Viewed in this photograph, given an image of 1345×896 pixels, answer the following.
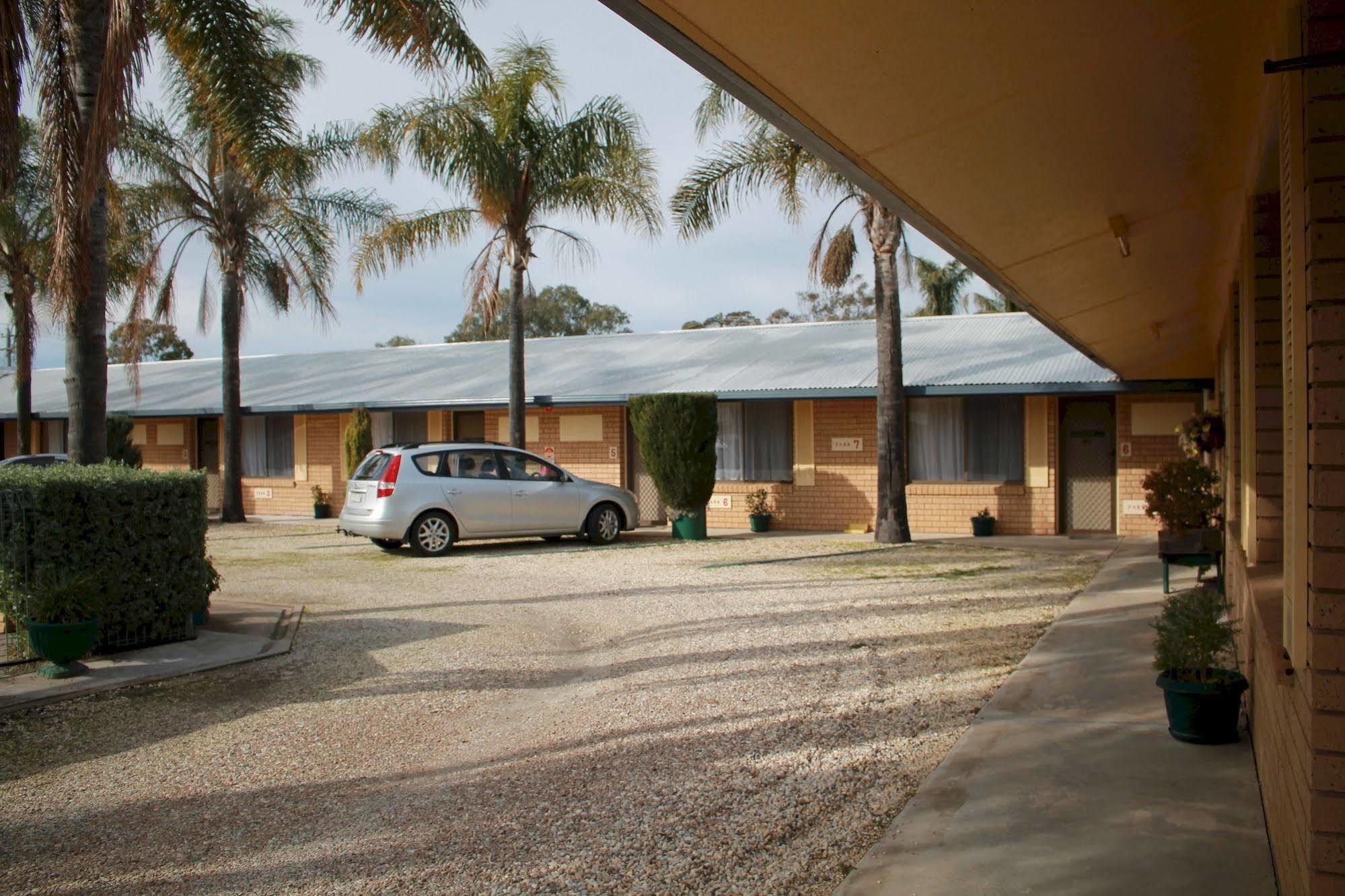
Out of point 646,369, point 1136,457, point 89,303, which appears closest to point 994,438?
point 1136,457

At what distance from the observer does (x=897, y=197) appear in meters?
4.83

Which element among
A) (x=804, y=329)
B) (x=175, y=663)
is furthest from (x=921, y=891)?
(x=804, y=329)

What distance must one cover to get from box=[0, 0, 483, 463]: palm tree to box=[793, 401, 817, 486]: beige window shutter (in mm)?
10255

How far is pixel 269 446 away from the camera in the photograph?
25.2 meters

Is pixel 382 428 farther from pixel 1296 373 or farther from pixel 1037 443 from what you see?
pixel 1296 373

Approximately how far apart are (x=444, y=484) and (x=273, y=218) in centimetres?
992

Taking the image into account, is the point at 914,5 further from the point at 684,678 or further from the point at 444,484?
the point at 444,484

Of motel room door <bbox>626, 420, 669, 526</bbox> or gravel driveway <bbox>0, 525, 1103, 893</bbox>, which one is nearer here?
gravel driveway <bbox>0, 525, 1103, 893</bbox>

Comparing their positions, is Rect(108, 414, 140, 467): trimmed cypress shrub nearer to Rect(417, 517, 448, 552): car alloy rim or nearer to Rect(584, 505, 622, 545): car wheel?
Rect(417, 517, 448, 552): car alloy rim

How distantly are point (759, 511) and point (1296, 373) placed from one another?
16.3 metres

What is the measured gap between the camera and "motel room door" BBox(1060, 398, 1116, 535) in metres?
17.7

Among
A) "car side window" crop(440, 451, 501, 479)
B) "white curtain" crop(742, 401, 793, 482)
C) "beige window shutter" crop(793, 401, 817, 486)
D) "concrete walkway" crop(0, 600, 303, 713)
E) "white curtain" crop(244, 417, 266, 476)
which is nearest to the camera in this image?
"concrete walkway" crop(0, 600, 303, 713)

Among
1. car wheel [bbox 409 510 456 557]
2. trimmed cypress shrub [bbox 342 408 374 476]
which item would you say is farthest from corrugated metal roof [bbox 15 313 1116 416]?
car wheel [bbox 409 510 456 557]

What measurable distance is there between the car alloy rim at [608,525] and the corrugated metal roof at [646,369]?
3471mm
